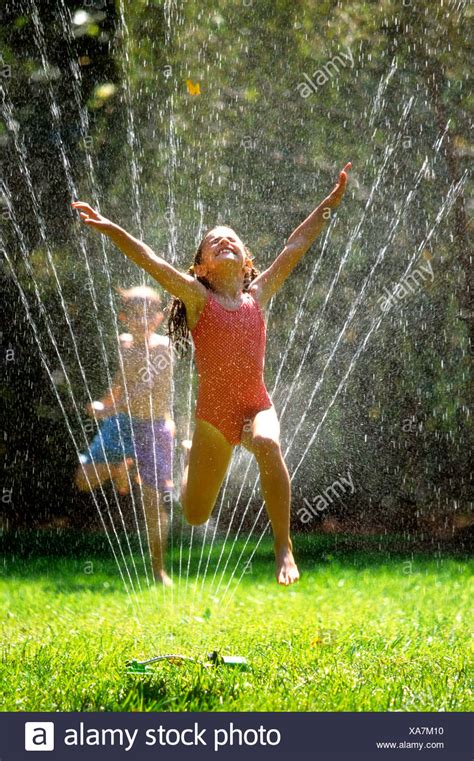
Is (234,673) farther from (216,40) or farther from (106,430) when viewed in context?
(216,40)

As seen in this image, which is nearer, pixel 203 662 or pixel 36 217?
pixel 203 662

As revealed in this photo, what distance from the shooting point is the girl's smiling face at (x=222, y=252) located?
4602 mm

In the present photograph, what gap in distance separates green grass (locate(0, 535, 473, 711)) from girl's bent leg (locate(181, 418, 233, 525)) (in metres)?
0.81

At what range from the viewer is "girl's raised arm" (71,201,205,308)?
4.14m

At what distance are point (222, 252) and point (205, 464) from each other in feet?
3.39

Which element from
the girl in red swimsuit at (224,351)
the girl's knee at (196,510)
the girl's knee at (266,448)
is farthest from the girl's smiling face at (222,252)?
the girl's knee at (196,510)

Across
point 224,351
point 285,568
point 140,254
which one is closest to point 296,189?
point 224,351

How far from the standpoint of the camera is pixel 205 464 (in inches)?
180

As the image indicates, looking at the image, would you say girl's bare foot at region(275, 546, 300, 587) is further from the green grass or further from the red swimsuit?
the red swimsuit

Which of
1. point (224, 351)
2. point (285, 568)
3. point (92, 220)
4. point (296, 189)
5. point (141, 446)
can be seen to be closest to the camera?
point (285, 568)

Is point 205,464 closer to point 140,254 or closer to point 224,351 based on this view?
point 224,351
